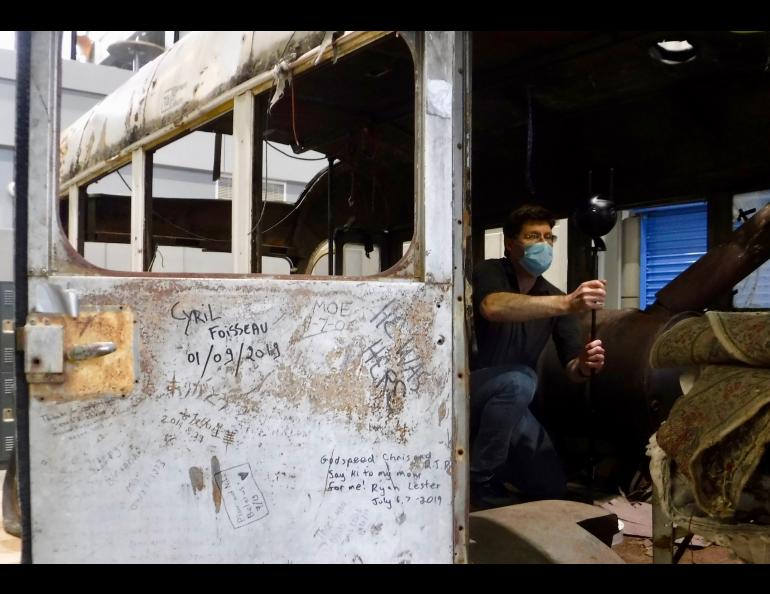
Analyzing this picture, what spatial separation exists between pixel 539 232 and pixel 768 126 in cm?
139

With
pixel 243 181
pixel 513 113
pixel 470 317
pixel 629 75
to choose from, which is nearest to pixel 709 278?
pixel 629 75

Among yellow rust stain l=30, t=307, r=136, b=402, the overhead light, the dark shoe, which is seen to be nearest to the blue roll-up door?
the overhead light

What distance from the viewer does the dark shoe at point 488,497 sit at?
2.75m

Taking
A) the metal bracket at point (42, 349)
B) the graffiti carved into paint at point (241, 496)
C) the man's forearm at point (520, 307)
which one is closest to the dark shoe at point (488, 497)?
the man's forearm at point (520, 307)

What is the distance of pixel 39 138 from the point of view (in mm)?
1597

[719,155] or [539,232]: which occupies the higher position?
[719,155]

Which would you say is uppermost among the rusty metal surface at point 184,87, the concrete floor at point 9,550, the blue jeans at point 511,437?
the rusty metal surface at point 184,87

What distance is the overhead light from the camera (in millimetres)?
2756

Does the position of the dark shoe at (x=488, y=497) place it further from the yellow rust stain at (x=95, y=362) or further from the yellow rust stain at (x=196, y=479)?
the yellow rust stain at (x=95, y=362)

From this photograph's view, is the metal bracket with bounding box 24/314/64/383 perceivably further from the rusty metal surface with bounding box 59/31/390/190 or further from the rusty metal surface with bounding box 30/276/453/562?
the rusty metal surface with bounding box 59/31/390/190

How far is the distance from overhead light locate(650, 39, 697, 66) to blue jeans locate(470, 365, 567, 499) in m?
1.43

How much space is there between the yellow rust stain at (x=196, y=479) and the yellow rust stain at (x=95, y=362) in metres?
0.25

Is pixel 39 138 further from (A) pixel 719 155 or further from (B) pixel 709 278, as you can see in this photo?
(A) pixel 719 155

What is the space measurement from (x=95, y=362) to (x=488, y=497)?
1770mm
